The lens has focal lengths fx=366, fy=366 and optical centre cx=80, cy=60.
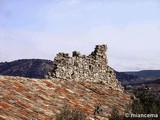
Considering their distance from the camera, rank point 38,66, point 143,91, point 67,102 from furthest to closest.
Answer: point 38,66 < point 143,91 < point 67,102

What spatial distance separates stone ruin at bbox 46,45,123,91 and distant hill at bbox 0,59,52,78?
90.2 metres

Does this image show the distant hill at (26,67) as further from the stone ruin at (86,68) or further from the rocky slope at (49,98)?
the rocky slope at (49,98)

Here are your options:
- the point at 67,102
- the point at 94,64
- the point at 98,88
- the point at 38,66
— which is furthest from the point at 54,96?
the point at 38,66

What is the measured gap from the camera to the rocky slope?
8453 mm

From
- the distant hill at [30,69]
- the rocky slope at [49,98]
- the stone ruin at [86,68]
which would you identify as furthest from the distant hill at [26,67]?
the rocky slope at [49,98]

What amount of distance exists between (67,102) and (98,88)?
2.80 m

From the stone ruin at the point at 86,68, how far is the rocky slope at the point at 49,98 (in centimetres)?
52

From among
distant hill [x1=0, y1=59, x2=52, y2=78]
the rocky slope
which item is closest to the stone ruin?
the rocky slope

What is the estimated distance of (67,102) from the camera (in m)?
10.4

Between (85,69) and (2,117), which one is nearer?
(2,117)

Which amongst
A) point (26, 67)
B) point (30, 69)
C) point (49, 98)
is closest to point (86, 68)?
point (49, 98)

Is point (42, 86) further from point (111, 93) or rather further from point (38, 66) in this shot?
point (38, 66)

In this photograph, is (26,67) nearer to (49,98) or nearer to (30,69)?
(30,69)

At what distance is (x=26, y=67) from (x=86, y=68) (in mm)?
102846
